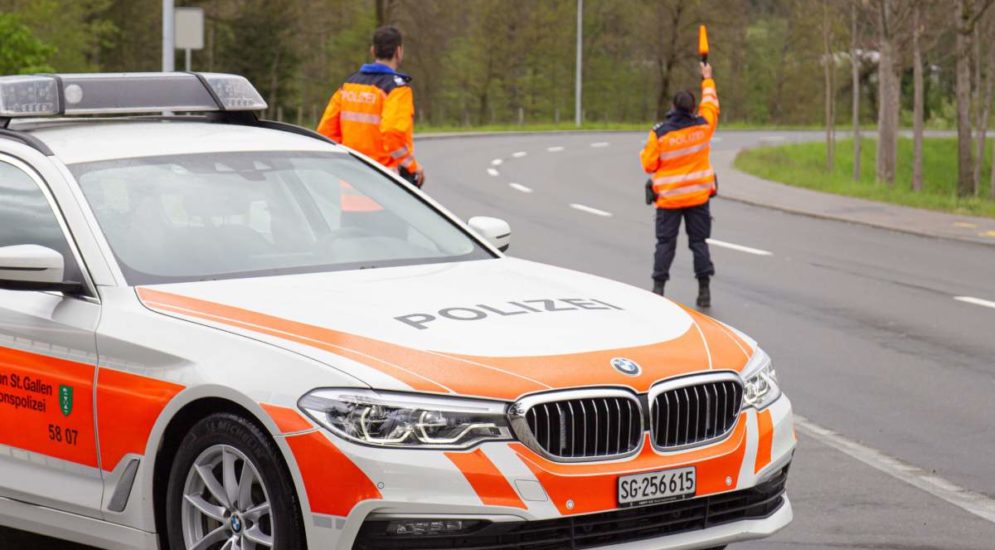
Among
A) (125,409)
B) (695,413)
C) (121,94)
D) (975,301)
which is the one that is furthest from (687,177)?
(125,409)

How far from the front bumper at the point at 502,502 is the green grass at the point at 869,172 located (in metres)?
19.6

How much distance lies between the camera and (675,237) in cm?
1352

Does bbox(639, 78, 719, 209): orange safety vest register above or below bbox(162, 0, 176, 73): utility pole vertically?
below

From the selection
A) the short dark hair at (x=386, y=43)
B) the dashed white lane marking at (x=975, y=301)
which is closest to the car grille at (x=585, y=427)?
the short dark hair at (x=386, y=43)

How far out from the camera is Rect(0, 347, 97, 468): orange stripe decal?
511 cm

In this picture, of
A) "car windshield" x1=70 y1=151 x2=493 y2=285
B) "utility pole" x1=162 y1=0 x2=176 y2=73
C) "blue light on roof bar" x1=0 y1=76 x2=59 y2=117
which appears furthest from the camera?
"utility pole" x1=162 y1=0 x2=176 y2=73

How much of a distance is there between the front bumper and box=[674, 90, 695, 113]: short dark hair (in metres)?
8.62

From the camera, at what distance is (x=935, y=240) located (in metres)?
19.8

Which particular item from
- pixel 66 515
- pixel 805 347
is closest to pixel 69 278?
pixel 66 515

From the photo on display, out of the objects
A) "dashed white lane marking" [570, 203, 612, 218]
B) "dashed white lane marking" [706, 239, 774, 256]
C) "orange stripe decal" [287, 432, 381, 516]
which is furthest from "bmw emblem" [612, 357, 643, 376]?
"dashed white lane marking" [570, 203, 612, 218]

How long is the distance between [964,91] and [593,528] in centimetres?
2766

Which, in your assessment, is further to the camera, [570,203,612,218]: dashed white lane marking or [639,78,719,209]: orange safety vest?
[570,203,612,218]: dashed white lane marking

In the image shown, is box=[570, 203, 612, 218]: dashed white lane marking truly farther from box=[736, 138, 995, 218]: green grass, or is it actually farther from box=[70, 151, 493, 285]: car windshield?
box=[70, 151, 493, 285]: car windshield

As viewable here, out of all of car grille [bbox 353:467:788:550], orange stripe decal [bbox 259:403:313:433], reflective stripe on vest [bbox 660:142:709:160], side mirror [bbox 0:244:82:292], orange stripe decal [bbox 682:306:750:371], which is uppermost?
reflective stripe on vest [bbox 660:142:709:160]
